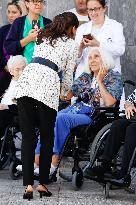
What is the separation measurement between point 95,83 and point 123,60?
61.6 inches

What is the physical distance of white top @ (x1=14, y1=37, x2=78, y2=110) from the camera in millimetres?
6996

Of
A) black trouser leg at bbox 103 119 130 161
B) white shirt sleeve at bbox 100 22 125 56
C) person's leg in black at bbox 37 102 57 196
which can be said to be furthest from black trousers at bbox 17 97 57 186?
white shirt sleeve at bbox 100 22 125 56

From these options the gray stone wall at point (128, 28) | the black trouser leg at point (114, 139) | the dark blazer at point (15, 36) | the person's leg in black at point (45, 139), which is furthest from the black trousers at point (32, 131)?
the gray stone wall at point (128, 28)

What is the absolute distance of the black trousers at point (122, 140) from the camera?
688 centimetres

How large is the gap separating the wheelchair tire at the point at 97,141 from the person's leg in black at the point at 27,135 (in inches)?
21.5

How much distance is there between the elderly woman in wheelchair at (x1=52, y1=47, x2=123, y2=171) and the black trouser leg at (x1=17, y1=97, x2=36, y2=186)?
1.66 ft

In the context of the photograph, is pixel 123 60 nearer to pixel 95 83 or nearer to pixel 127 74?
pixel 127 74

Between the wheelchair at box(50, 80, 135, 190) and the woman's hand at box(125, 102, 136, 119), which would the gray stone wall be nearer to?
Answer: the wheelchair at box(50, 80, 135, 190)

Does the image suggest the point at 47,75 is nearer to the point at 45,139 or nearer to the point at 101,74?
the point at 45,139

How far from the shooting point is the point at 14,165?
25.8ft

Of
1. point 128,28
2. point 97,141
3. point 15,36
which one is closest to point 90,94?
point 97,141

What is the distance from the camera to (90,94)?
776 centimetres

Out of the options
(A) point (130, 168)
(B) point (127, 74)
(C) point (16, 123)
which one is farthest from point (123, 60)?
(A) point (130, 168)

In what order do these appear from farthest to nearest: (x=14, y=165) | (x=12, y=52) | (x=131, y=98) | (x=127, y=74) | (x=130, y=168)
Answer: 1. (x=127, y=74)
2. (x=12, y=52)
3. (x=14, y=165)
4. (x=131, y=98)
5. (x=130, y=168)
